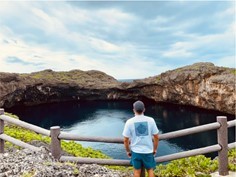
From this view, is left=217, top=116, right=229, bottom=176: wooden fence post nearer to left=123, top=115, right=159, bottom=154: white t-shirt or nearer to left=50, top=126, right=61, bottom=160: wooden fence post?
left=123, top=115, right=159, bottom=154: white t-shirt

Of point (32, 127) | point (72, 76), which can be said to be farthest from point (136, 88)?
point (32, 127)

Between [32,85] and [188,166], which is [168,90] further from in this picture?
[188,166]

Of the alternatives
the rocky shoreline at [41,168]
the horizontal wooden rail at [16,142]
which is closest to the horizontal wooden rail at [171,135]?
the rocky shoreline at [41,168]

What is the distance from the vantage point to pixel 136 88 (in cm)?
7462

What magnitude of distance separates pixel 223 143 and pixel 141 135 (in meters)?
2.48

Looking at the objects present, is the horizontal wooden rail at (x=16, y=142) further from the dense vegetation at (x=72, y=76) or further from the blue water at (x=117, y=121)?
the dense vegetation at (x=72, y=76)

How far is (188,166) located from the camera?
828 centimetres

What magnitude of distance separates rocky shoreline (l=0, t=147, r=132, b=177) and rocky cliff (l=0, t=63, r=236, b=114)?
146 feet

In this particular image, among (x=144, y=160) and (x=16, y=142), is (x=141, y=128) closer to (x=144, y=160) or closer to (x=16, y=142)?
(x=144, y=160)

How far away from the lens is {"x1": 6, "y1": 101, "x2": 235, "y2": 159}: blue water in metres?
32.2

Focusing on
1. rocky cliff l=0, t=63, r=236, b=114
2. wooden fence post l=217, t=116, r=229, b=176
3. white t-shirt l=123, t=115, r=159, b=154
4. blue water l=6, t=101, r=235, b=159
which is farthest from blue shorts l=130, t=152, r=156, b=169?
rocky cliff l=0, t=63, r=236, b=114

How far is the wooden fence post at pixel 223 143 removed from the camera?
7373mm

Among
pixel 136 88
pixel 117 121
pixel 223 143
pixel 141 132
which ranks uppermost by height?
pixel 136 88

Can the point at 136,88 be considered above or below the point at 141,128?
above
